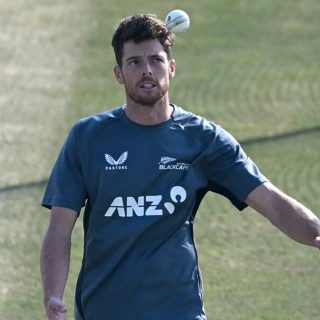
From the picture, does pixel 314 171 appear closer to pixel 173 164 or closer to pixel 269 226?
pixel 269 226

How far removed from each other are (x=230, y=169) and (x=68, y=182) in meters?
0.74

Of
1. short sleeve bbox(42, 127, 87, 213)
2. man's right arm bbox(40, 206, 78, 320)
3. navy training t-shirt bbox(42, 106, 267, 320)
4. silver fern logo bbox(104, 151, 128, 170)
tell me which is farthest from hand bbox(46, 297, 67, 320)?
silver fern logo bbox(104, 151, 128, 170)

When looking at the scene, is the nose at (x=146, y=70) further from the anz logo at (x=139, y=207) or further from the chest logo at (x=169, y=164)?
the anz logo at (x=139, y=207)

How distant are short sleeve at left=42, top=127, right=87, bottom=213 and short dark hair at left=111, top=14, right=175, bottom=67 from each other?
1.48 feet

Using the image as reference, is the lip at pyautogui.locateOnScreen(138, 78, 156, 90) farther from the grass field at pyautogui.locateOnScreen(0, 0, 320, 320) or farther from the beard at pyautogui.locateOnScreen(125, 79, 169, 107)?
the grass field at pyautogui.locateOnScreen(0, 0, 320, 320)

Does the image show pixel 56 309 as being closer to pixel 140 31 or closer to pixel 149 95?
pixel 149 95

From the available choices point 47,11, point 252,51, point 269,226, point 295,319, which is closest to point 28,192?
point 269,226

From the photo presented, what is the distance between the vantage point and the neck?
5934 mm

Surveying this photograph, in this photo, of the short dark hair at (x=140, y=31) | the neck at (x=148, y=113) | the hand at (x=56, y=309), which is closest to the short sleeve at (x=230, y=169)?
the neck at (x=148, y=113)

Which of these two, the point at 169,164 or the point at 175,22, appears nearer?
the point at 169,164

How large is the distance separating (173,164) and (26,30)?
11.4 meters

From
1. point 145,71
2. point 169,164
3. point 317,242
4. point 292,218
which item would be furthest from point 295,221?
point 145,71

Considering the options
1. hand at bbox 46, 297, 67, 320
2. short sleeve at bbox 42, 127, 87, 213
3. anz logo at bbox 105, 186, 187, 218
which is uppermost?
short sleeve at bbox 42, 127, 87, 213

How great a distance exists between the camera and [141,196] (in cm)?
584
